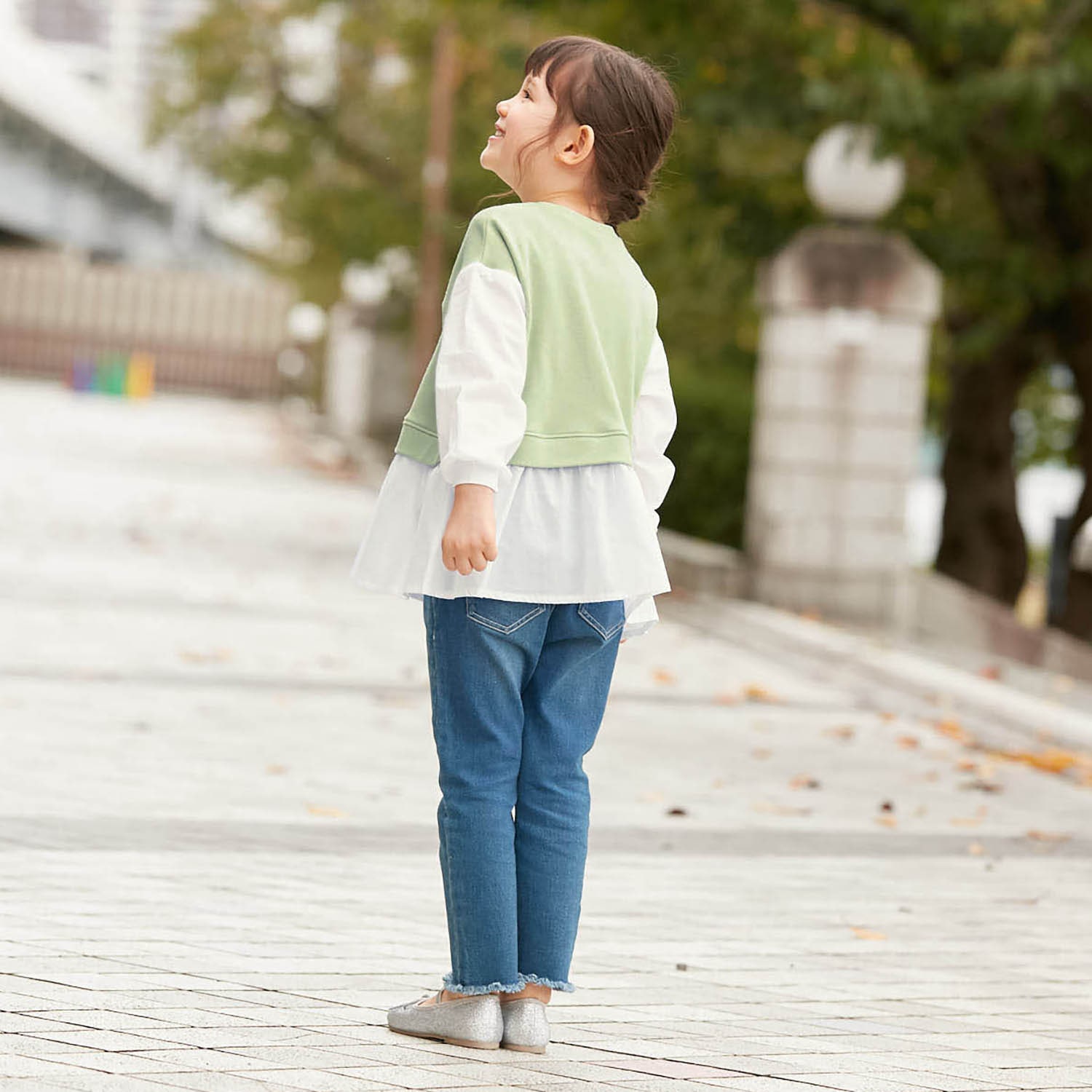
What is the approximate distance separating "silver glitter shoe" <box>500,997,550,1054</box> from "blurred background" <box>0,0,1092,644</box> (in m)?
1.51

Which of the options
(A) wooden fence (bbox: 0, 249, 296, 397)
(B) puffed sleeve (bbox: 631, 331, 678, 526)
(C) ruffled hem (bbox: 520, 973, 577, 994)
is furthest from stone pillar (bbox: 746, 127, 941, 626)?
(A) wooden fence (bbox: 0, 249, 296, 397)

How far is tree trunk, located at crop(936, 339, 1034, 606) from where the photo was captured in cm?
1952

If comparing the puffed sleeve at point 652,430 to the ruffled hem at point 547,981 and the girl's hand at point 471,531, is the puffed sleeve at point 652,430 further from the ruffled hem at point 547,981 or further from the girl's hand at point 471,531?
the ruffled hem at point 547,981

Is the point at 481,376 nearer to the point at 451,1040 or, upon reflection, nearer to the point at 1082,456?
the point at 451,1040

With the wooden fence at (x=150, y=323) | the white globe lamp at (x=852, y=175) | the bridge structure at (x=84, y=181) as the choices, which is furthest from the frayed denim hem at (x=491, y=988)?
the wooden fence at (x=150, y=323)

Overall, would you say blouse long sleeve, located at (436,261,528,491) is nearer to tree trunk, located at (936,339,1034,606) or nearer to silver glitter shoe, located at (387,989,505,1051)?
silver glitter shoe, located at (387,989,505,1051)

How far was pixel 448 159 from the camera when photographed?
2758cm

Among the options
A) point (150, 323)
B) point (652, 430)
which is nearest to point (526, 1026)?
point (652, 430)

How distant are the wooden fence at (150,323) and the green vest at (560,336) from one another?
5133 cm

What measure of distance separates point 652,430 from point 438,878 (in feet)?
6.11

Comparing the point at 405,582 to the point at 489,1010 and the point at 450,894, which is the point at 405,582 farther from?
the point at 489,1010

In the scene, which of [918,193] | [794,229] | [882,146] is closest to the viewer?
[882,146]

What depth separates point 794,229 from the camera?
48.1 feet

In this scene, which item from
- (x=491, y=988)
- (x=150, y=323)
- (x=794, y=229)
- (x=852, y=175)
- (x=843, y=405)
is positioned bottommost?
(x=491, y=988)
